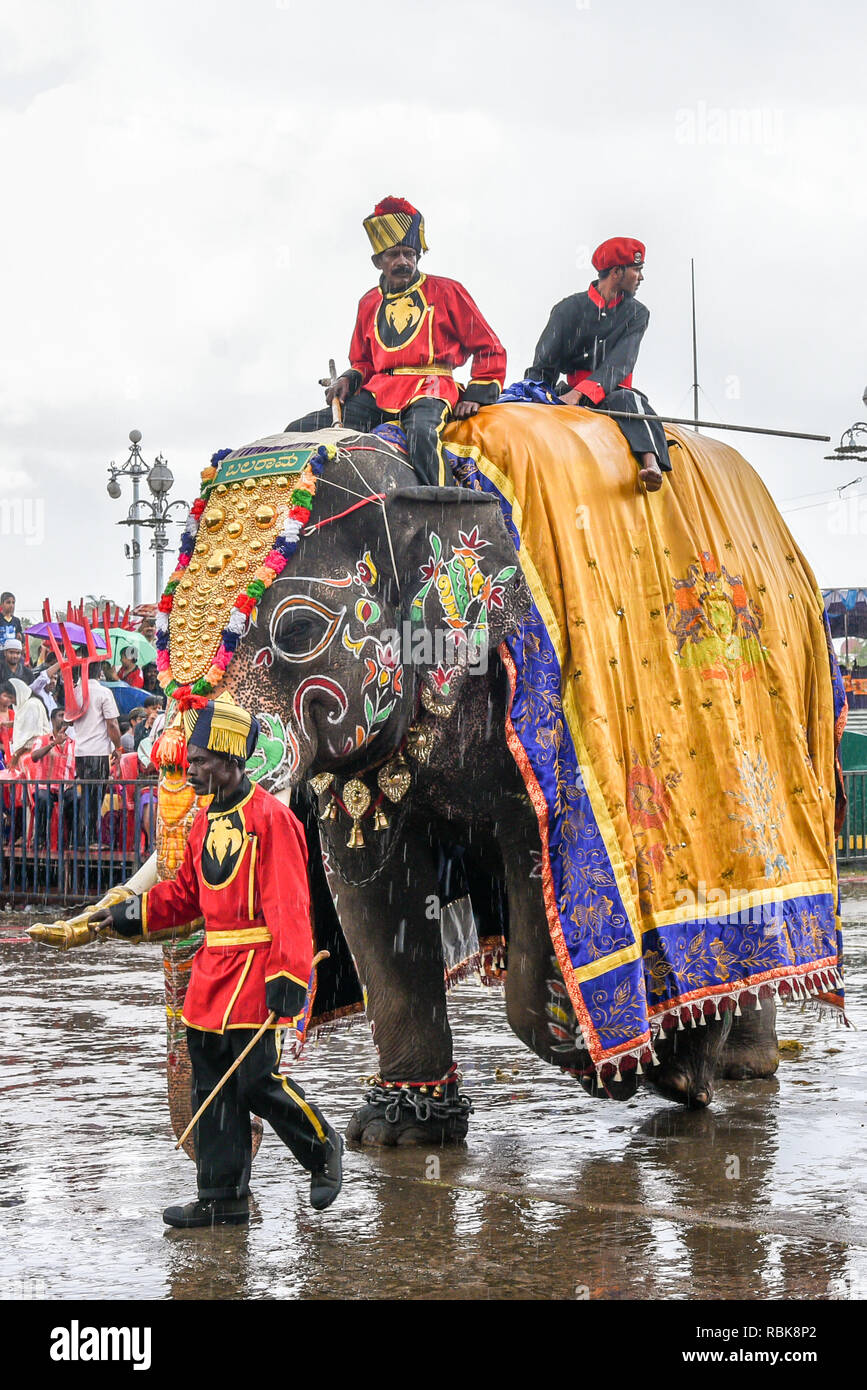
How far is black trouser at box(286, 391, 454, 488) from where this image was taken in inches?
258

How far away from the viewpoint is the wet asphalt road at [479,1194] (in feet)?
15.6

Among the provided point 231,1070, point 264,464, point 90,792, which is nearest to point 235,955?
point 231,1070

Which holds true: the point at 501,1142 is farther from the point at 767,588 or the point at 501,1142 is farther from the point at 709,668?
the point at 767,588

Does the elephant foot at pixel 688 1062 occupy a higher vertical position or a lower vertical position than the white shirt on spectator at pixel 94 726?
lower

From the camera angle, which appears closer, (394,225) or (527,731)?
(527,731)

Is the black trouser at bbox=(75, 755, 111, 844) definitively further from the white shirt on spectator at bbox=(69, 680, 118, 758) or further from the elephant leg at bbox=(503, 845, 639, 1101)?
the elephant leg at bbox=(503, 845, 639, 1101)

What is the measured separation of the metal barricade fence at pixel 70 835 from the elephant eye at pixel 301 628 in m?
8.36

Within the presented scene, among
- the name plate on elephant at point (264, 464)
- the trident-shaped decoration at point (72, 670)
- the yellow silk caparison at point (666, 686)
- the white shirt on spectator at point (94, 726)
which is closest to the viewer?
the name plate on elephant at point (264, 464)

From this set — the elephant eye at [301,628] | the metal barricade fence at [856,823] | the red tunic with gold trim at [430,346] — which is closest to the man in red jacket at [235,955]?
the elephant eye at [301,628]

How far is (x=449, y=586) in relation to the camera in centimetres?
625

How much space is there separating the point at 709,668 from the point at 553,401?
1258mm

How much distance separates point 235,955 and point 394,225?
317 cm

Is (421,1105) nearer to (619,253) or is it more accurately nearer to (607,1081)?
(607,1081)

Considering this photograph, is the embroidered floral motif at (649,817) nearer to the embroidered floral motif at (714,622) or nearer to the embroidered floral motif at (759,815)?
the embroidered floral motif at (759,815)
